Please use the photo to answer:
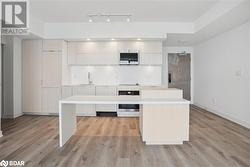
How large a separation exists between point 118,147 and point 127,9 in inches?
115

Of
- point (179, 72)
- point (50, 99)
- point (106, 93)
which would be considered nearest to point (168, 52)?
point (179, 72)

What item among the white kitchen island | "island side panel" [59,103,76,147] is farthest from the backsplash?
the white kitchen island

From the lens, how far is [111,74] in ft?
21.8

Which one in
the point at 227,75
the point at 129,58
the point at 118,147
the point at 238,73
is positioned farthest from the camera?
the point at 129,58

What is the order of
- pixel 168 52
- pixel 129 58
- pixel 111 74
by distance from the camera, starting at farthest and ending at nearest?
pixel 168 52 < pixel 111 74 < pixel 129 58

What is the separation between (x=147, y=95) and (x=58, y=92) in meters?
3.30

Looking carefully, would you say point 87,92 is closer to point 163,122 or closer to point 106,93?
point 106,93

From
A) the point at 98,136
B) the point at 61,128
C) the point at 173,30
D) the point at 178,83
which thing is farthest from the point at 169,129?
the point at 178,83

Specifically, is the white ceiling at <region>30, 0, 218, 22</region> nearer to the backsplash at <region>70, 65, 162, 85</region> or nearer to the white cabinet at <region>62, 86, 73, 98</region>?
the backsplash at <region>70, 65, 162, 85</region>

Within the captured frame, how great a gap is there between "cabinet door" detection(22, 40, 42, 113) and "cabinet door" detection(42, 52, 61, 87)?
149 millimetres

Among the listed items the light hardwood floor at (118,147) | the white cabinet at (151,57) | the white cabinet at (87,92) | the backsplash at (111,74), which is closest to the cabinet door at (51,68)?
the white cabinet at (87,92)

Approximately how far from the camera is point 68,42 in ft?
20.7

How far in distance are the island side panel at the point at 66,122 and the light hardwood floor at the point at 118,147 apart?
13 centimetres

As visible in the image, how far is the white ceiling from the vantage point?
414 cm
